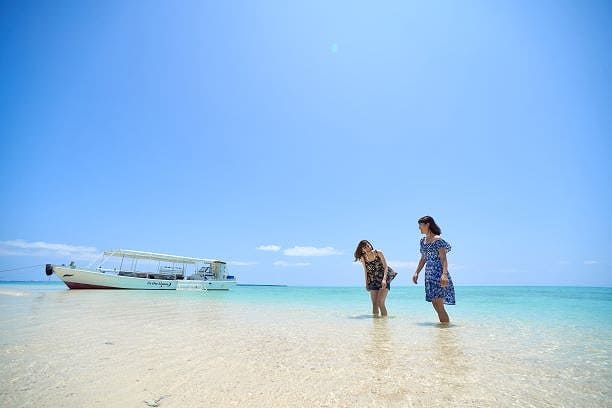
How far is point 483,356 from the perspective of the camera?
3.66 meters

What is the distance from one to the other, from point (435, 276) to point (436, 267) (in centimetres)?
19

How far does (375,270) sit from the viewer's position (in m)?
7.82

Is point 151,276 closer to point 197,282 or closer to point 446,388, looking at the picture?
point 197,282

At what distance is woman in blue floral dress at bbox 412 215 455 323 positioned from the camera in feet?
20.2

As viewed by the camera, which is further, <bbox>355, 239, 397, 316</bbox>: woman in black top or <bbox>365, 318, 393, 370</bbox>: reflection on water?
<bbox>355, 239, 397, 316</bbox>: woman in black top

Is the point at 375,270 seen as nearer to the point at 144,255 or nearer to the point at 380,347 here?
the point at 380,347

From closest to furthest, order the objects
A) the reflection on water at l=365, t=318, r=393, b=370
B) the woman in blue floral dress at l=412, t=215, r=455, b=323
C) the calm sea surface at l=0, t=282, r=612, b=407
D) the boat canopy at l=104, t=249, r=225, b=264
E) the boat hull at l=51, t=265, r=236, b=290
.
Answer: the calm sea surface at l=0, t=282, r=612, b=407 → the reflection on water at l=365, t=318, r=393, b=370 → the woman in blue floral dress at l=412, t=215, r=455, b=323 → the boat hull at l=51, t=265, r=236, b=290 → the boat canopy at l=104, t=249, r=225, b=264

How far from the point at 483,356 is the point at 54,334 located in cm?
618

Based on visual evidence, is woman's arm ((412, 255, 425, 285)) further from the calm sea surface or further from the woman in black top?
the calm sea surface

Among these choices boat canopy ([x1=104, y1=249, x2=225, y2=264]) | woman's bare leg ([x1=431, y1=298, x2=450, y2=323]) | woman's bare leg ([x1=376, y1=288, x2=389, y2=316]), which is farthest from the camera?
boat canopy ([x1=104, y1=249, x2=225, y2=264])

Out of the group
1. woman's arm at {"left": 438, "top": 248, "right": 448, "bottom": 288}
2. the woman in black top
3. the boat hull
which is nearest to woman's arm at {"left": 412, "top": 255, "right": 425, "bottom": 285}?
woman's arm at {"left": 438, "top": 248, "right": 448, "bottom": 288}

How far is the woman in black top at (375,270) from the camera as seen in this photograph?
25.4ft

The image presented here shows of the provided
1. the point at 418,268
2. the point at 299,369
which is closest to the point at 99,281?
the point at 418,268

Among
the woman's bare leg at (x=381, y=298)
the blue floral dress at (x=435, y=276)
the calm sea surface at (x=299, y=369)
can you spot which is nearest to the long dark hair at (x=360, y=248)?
the woman's bare leg at (x=381, y=298)
